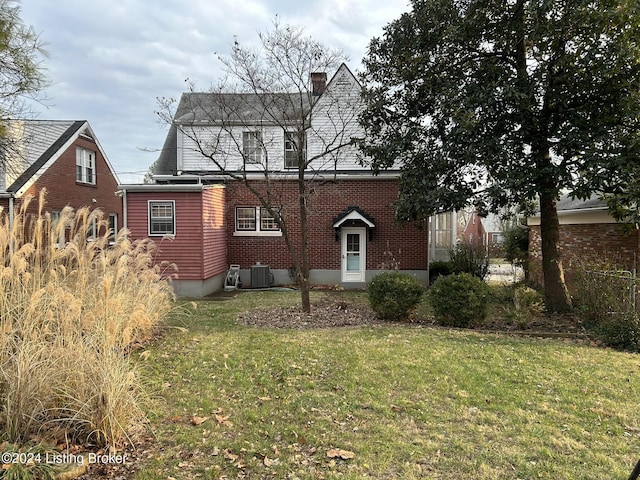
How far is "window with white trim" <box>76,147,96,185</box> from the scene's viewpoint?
19984 mm

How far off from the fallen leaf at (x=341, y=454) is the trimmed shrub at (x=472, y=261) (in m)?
13.3

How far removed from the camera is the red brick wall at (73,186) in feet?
57.0

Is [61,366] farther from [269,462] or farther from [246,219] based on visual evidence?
[246,219]

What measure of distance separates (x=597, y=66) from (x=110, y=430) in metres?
10.3

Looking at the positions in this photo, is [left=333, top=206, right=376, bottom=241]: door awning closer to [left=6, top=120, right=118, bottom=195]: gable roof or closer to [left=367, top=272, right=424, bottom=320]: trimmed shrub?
[left=367, top=272, right=424, bottom=320]: trimmed shrub

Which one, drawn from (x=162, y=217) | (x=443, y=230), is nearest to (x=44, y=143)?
(x=162, y=217)

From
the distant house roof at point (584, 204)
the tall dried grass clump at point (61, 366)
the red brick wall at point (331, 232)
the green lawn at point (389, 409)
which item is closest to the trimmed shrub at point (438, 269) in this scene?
the red brick wall at point (331, 232)

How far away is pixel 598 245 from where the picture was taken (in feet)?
38.6

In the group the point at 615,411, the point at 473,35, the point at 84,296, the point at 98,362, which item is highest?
the point at 473,35

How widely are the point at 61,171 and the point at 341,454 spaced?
19.3 metres

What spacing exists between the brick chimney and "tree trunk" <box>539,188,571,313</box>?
6255 millimetres

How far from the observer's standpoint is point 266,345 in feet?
22.2

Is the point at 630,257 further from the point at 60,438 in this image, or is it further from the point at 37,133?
the point at 37,133

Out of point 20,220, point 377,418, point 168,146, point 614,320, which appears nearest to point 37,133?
point 168,146
